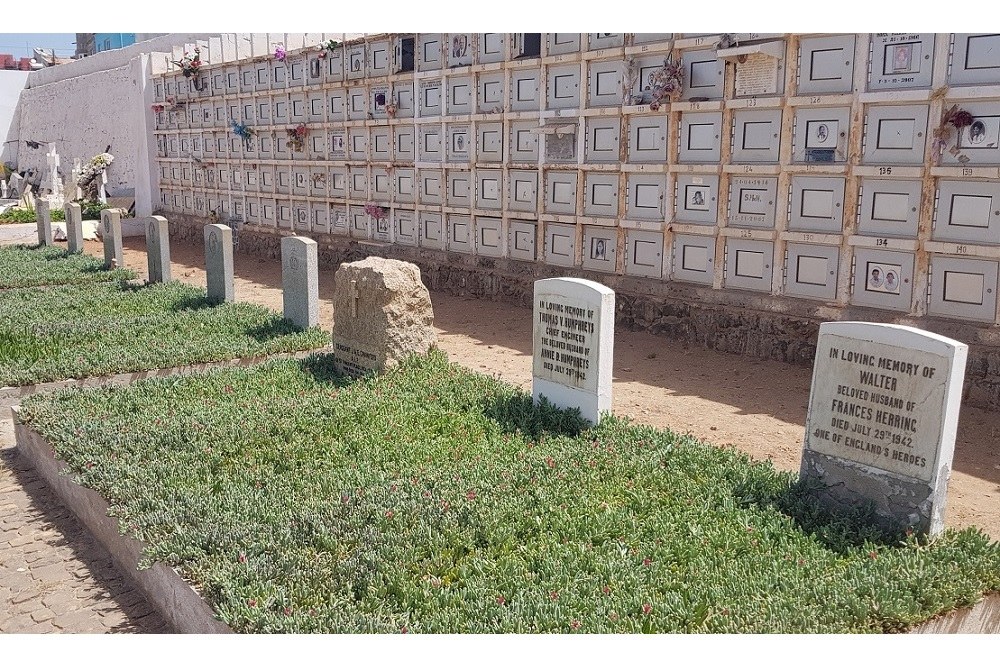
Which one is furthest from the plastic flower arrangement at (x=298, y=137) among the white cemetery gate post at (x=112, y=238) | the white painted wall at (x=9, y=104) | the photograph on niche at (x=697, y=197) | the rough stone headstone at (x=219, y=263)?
the white painted wall at (x=9, y=104)

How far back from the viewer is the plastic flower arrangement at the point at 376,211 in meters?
12.6

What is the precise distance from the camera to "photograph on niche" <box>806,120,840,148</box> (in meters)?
7.31

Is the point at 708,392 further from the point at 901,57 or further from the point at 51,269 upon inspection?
the point at 51,269

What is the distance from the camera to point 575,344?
19.2 feet

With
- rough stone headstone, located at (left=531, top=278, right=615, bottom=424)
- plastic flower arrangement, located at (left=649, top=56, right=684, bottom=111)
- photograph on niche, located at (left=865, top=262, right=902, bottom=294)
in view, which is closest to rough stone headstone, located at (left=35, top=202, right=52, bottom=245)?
plastic flower arrangement, located at (left=649, top=56, right=684, bottom=111)

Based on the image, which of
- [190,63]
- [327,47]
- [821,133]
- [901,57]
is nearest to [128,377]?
[821,133]

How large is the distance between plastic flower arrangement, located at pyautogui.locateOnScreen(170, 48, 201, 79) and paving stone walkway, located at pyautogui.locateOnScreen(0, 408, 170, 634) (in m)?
13.3

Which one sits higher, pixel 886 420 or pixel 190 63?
pixel 190 63

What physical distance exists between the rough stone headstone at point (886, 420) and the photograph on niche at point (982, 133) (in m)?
3.08

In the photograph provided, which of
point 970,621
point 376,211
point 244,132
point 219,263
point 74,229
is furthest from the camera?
point 244,132

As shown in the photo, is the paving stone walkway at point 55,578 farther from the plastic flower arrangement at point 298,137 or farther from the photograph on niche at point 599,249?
the plastic flower arrangement at point 298,137

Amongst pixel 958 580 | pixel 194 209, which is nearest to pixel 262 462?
pixel 958 580

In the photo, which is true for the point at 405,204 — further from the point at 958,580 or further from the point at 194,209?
the point at 958,580

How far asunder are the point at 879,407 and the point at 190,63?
53.7 feet
